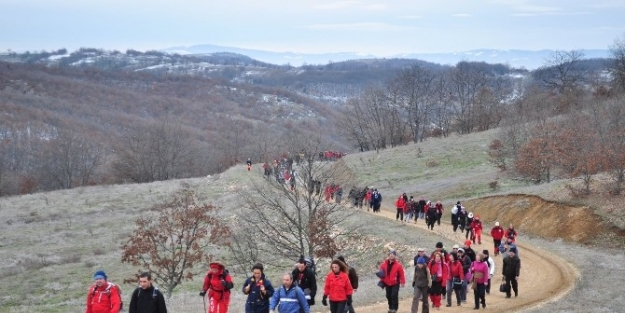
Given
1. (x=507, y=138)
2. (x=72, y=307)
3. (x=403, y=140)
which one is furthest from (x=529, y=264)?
(x=403, y=140)

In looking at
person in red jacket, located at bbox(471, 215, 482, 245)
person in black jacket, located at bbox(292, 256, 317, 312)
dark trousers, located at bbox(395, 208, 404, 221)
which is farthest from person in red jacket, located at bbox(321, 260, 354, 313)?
dark trousers, located at bbox(395, 208, 404, 221)

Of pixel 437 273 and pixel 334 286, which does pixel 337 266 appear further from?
pixel 437 273

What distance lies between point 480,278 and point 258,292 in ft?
24.7

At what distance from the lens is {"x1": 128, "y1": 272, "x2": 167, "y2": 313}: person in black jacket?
1177 centimetres

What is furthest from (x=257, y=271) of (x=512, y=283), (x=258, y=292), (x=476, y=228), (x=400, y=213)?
(x=400, y=213)

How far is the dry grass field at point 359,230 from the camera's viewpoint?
80.7 ft

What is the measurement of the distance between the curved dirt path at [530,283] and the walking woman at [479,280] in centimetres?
30

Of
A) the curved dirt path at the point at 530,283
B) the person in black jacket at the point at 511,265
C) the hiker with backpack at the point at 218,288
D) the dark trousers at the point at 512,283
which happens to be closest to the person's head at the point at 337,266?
the hiker with backpack at the point at 218,288

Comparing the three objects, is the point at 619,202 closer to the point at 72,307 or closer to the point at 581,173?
the point at 581,173

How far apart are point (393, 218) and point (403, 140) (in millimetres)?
51394

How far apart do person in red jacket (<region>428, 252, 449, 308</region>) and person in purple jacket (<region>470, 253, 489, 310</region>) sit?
0.93 meters

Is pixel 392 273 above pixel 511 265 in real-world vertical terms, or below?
above

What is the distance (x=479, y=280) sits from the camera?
57.0ft

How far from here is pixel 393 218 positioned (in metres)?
40.1
